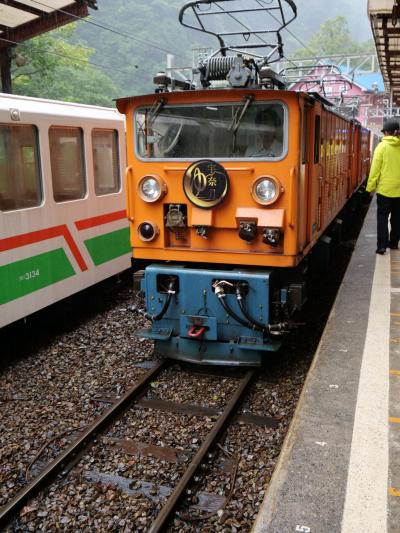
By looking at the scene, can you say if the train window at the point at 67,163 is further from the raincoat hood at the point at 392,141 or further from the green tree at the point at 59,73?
the green tree at the point at 59,73

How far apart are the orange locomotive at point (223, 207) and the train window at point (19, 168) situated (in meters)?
1.21

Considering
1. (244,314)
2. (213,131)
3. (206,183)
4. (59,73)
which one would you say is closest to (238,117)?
(213,131)

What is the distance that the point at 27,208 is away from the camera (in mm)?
5719

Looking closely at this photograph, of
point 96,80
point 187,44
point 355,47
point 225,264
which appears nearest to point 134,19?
point 187,44

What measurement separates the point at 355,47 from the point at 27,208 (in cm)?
7735

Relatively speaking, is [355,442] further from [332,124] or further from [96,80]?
[96,80]

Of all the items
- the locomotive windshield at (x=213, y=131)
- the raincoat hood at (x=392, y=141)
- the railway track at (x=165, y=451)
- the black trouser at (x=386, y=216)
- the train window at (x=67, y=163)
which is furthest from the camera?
the black trouser at (x=386, y=216)

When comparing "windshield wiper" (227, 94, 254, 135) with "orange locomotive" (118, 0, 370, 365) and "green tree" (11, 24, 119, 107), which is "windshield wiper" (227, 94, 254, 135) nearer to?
"orange locomotive" (118, 0, 370, 365)

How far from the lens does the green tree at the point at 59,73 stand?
71.8 feet

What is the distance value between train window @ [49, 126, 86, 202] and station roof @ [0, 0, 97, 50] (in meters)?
3.87

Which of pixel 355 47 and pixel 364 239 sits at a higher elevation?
pixel 355 47

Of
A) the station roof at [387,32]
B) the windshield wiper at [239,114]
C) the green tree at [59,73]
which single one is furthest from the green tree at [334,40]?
the windshield wiper at [239,114]

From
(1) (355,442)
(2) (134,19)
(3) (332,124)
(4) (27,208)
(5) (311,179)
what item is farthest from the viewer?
(2) (134,19)

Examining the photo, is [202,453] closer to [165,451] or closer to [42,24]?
[165,451]
